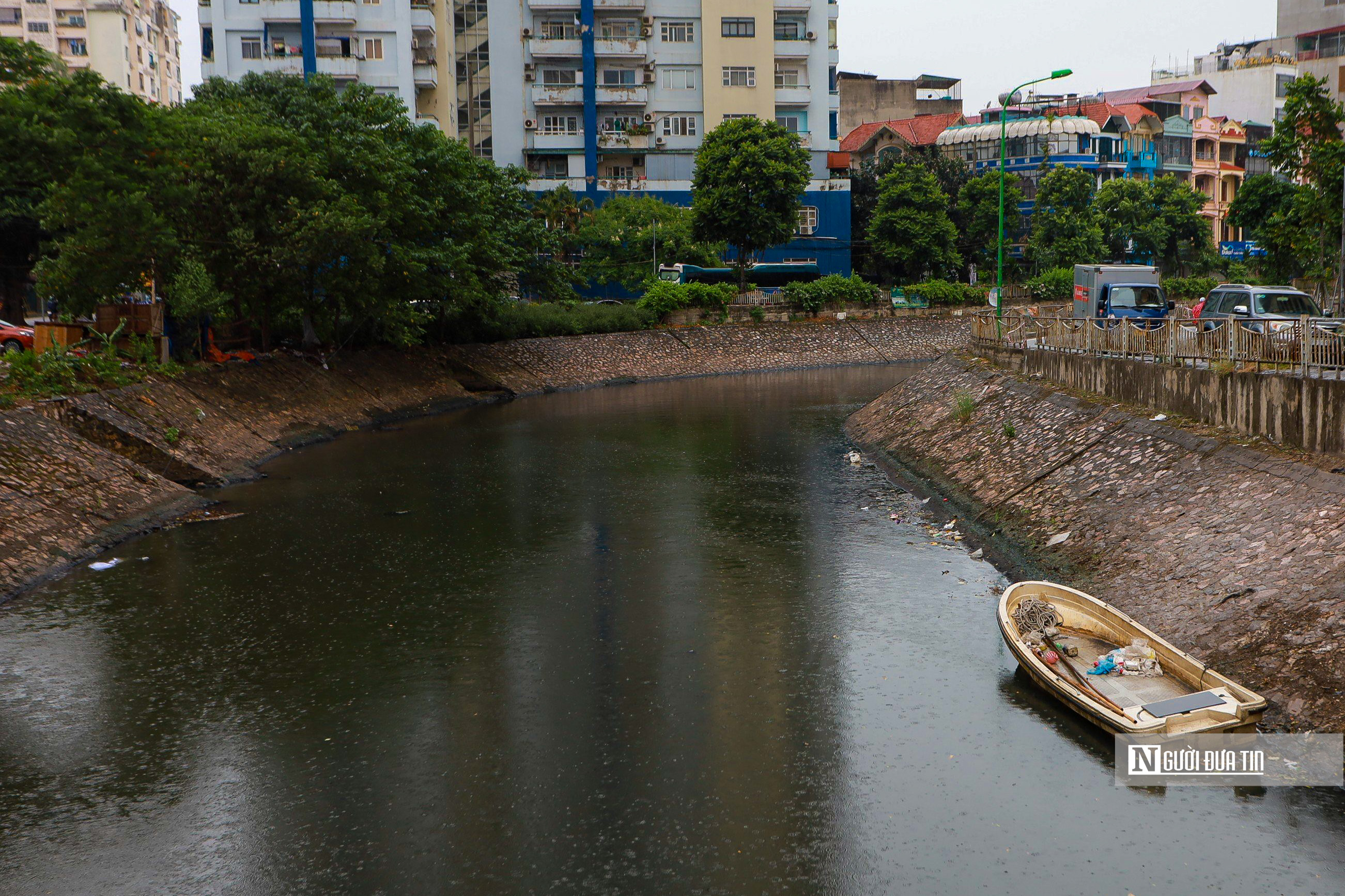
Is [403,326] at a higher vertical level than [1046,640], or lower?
higher

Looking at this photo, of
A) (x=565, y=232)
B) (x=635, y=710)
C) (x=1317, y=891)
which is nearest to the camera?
(x=1317, y=891)

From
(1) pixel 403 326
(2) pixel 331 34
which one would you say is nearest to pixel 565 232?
(2) pixel 331 34

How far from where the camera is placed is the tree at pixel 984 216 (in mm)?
79938

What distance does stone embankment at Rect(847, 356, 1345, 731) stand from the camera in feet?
42.6

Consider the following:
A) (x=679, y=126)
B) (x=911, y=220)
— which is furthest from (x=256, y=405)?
(x=911, y=220)

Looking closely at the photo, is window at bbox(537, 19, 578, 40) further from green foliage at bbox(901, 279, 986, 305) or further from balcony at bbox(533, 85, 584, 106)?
green foliage at bbox(901, 279, 986, 305)

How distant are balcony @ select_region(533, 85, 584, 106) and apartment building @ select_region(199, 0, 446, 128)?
7.84 metres

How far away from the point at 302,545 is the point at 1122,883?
1781 cm

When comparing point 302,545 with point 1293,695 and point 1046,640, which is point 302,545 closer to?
point 1046,640

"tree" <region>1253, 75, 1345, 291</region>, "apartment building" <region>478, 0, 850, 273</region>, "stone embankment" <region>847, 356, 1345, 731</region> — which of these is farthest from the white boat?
"apartment building" <region>478, 0, 850, 273</region>

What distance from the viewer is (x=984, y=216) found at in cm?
8056

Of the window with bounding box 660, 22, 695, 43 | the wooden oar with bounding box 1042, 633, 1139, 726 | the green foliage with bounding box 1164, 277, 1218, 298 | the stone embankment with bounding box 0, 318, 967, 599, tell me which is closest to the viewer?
the wooden oar with bounding box 1042, 633, 1139, 726

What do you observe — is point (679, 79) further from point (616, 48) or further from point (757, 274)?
point (757, 274)

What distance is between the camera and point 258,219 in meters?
36.8
